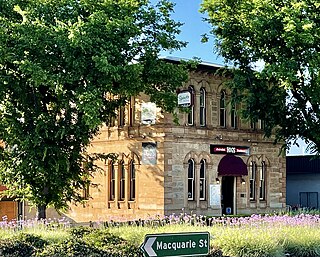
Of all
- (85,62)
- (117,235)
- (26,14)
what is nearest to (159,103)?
(85,62)

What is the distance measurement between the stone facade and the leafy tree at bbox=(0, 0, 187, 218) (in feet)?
23.0

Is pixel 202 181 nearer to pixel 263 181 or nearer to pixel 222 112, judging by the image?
Answer: pixel 222 112

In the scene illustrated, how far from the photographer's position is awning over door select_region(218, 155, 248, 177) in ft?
123

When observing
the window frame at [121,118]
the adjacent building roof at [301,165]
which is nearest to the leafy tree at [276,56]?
the window frame at [121,118]

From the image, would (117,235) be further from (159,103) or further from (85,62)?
(159,103)

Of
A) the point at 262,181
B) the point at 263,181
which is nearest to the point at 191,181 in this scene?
the point at 262,181

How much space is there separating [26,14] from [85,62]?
2888mm

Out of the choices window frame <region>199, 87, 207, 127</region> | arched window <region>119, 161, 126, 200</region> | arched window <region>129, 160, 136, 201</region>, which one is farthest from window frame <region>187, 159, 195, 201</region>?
arched window <region>119, 161, 126, 200</region>

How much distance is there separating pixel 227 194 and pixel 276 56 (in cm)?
1007

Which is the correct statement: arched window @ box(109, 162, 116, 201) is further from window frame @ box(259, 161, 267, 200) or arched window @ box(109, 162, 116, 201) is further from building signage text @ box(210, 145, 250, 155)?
window frame @ box(259, 161, 267, 200)

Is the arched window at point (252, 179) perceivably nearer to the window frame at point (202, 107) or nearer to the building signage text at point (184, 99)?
the window frame at point (202, 107)

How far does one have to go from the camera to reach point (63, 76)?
24.9m

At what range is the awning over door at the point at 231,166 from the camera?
37478 mm

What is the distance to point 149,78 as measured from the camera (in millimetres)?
28094
